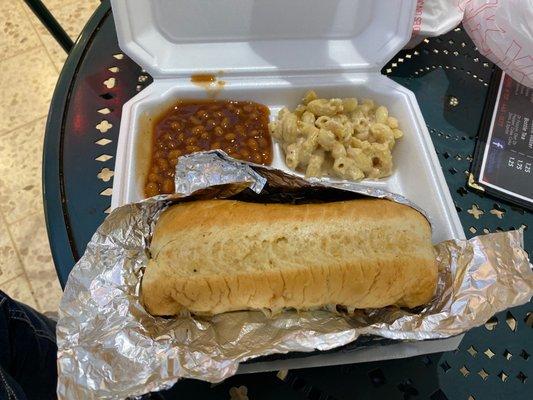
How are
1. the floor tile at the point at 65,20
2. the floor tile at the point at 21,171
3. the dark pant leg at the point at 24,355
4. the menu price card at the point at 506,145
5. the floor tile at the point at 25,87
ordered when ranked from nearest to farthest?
1. the dark pant leg at the point at 24,355
2. the menu price card at the point at 506,145
3. the floor tile at the point at 21,171
4. the floor tile at the point at 25,87
5. the floor tile at the point at 65,20

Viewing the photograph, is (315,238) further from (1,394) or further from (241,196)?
(1,394)

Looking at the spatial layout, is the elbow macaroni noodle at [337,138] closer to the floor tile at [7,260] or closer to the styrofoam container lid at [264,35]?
the styrofoam container lid at [264,35]

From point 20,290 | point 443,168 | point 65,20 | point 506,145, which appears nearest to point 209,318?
point 443,168

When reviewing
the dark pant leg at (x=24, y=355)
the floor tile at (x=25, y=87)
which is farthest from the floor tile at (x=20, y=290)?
the floor tile at (x=25, y=87)

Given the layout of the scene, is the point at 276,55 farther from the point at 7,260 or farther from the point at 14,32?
the point at 14,32

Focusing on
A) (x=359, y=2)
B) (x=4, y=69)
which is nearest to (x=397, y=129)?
(x=359, y=2)

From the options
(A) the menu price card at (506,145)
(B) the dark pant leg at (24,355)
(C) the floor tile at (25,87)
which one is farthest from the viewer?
(C) the floor tile at (25,87)
